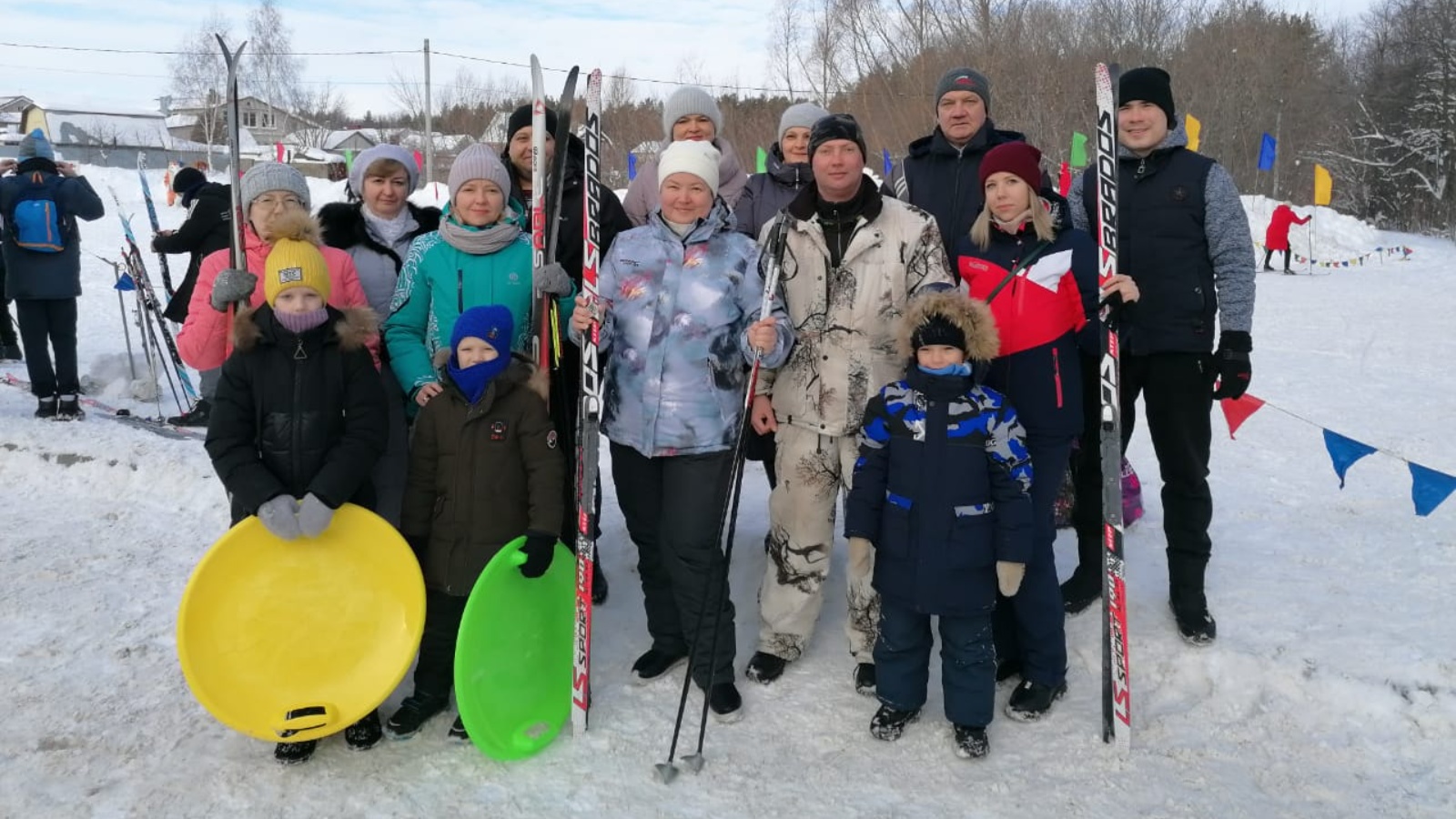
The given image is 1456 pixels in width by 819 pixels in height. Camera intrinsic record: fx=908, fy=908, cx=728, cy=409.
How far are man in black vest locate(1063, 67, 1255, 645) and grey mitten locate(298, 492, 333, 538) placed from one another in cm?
285

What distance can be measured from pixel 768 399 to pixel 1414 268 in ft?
81.8

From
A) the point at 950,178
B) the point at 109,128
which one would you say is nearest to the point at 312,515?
the point at 950,178

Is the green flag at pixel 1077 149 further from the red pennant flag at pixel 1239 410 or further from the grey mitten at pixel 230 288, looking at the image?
the grey mitten at pixel 230 288

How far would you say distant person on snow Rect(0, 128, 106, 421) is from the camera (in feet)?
22.0

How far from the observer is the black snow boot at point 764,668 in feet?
11.4

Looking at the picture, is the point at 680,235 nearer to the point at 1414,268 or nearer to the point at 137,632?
the point at 137,632

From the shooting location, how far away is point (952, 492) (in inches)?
112

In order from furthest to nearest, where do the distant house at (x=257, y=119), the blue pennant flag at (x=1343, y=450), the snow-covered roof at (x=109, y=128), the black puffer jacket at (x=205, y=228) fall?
1. the snow-covered roof at (x=109, y=128)
2. the distant house at (x=257, y=119)
3. the black puffer jacket at (x=205, y=228)
4. the blue pennant flag at (x=1343, y=450)

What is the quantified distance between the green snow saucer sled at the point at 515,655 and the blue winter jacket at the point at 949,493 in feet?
3.53

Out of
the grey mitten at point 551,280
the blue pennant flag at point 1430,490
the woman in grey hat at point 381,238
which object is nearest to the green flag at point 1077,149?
the blue pennant flag at point 1430,490

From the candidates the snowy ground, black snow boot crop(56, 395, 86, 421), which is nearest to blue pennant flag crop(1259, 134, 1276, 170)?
the snowy ground

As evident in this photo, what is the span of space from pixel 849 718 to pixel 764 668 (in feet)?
1.30

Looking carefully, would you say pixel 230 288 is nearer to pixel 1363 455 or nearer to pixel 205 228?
pixel 205 228

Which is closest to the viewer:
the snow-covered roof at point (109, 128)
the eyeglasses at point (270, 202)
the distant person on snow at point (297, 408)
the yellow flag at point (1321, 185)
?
A: the distant person on snow at point (297, 408)
